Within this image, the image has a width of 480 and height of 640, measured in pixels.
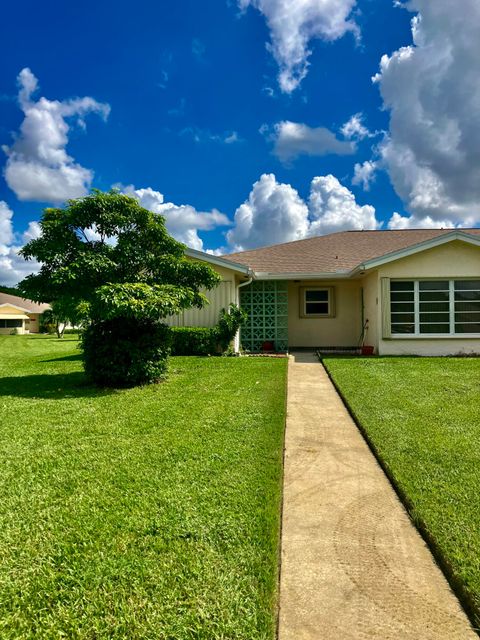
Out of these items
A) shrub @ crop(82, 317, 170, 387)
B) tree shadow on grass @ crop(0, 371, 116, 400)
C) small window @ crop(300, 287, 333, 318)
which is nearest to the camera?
tree shadow on grass @ crop(0, 371, 116, 400)

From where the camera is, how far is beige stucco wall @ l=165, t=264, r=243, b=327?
1338 cm

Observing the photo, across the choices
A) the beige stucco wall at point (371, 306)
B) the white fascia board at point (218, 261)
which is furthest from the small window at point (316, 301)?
the white fascia board at point (218, 261)

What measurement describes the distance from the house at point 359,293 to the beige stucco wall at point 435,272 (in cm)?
3

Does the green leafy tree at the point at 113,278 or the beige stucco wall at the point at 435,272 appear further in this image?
the beige stucco wall at the point at 435,272

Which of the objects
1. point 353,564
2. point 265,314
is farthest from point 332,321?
point 353,564

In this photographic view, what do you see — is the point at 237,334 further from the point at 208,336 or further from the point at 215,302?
the point at 215,302

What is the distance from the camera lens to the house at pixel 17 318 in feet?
144

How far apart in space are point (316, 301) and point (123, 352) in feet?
32.3

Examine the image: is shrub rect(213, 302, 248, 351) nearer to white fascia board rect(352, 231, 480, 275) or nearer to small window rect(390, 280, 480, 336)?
white fascia board rect(352, 231, 480, 275)

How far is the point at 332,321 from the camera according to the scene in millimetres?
15391

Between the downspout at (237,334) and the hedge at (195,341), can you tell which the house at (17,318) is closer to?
the hedge at (195,341)

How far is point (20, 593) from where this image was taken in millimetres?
2096

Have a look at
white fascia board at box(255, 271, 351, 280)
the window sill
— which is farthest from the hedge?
the window sill

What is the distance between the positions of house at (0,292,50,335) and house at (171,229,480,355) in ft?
118
